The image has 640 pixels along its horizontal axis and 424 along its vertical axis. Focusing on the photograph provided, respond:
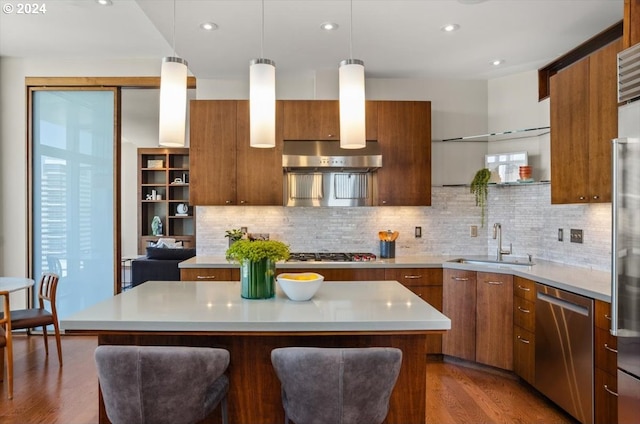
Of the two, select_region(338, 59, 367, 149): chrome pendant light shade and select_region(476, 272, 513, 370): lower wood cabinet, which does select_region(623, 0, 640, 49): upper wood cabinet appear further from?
select_region(476, 272, 513, 370): lower wood cabinet

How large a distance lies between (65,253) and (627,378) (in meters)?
5.17

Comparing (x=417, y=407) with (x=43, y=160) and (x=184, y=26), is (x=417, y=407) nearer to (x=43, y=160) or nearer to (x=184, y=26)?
(x=184, y=26)

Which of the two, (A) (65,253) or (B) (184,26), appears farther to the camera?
(A) (65,253)

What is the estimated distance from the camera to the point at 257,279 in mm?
2285

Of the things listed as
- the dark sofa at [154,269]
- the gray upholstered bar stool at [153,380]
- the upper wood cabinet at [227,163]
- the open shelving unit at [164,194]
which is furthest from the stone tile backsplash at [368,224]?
the open shelving unit at [164,194]

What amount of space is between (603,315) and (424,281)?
1659 mm

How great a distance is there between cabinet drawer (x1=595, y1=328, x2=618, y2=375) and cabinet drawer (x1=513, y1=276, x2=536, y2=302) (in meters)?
0.71

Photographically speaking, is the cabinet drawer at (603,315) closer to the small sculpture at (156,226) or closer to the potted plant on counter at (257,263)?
→ the potted plant on counter at (257,263)

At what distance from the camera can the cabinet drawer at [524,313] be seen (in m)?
3.25

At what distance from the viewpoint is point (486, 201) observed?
15.1ft

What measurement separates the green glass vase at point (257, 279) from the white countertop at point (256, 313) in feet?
0.16

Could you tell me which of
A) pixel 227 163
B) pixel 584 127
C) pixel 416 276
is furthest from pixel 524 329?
pixel 227 163

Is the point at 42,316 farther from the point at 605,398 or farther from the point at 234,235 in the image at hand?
the point at 605,398

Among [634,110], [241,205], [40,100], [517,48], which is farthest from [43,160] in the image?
[634,110]
